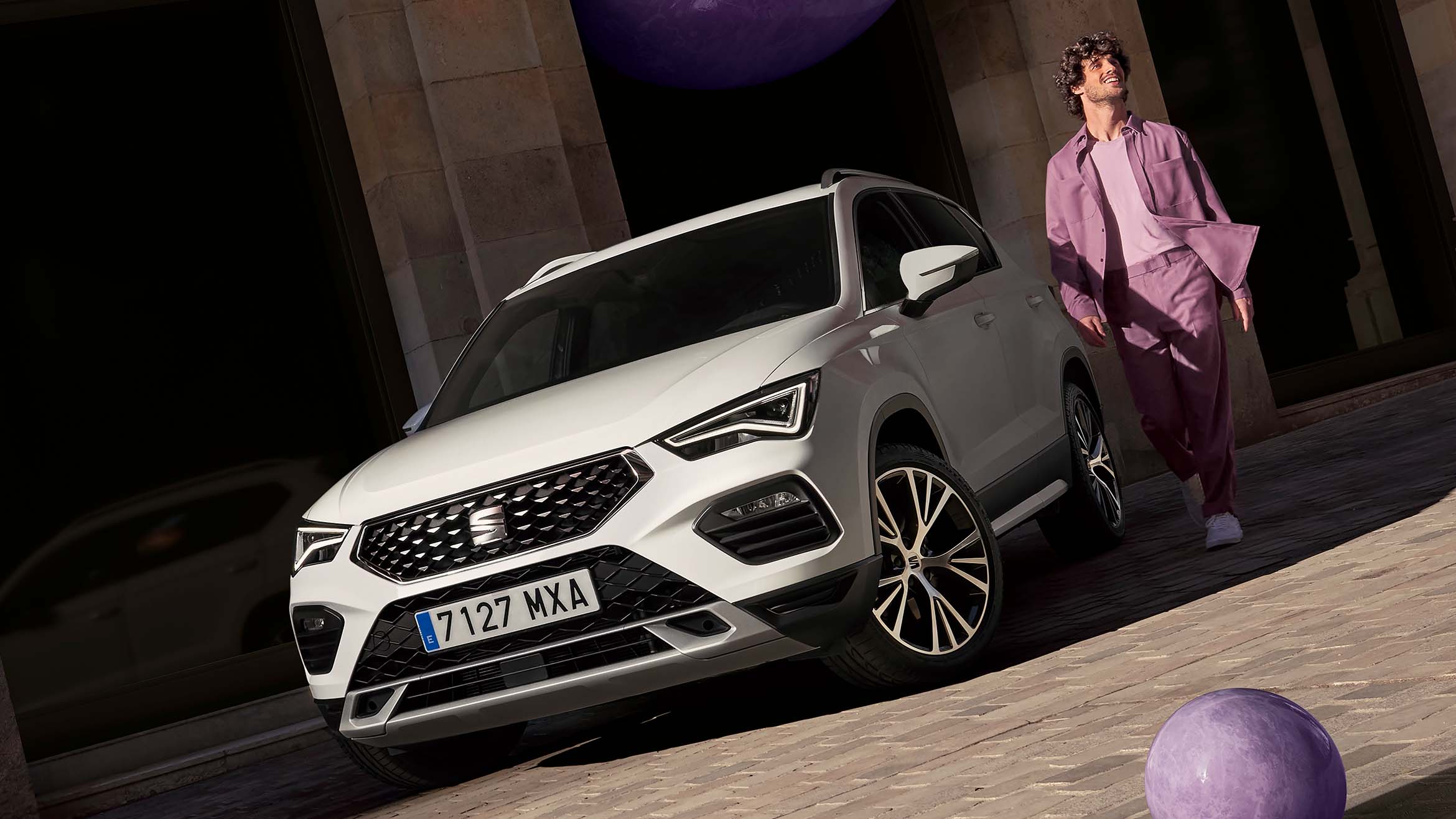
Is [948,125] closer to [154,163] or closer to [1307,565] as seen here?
[154,163]

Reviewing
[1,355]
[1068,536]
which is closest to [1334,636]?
[1068,536]

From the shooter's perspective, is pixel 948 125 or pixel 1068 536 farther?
pixel 948 125

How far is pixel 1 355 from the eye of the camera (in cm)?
827

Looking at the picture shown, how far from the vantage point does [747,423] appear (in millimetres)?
4375

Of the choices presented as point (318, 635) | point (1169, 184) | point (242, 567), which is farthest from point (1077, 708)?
point (242, 567)

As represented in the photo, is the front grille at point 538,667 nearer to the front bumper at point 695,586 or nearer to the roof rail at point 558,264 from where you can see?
the front bumper at point 695,586

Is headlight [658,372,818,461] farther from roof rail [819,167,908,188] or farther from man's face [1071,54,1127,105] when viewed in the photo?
man's face [1071,54,1127,105]

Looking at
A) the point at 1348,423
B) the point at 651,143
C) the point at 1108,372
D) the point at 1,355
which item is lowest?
the point at 1348,423

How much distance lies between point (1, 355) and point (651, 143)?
178 inches

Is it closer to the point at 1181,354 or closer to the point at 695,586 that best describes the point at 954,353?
the point at 1181,354

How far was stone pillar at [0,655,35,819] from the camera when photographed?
23.4 feet

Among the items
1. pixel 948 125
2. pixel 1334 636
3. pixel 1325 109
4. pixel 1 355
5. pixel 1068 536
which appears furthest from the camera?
pixel 1325 109

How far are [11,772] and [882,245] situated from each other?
4.67 m

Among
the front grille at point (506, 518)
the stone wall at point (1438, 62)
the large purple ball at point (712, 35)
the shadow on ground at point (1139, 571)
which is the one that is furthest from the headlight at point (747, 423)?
the stone wall at point (1438, 62)
